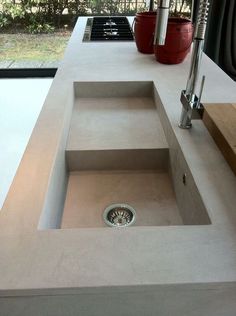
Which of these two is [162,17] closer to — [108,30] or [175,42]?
[175,42]

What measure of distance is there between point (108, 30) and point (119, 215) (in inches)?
68.6

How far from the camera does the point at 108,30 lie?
89.8 inches

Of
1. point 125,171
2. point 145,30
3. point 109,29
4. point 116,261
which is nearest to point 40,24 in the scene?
point 109,29

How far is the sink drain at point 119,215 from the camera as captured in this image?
935 millimetres

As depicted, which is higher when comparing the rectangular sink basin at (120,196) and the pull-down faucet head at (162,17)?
the pull-down faucet head at (162,17)

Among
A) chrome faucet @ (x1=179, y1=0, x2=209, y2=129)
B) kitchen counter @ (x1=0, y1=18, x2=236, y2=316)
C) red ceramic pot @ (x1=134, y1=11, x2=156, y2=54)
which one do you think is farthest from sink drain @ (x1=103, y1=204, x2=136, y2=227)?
red ceramic pot @ (x1=134, y1=11, x2=156, y2=54)

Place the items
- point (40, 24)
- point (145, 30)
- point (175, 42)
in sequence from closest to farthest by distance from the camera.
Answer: point (175, 42) → point (145, 30) → point (40, 24)

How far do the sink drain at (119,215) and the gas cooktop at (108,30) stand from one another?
142 cm

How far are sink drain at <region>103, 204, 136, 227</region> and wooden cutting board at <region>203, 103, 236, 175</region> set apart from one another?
34 cm

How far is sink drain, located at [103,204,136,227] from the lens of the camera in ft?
3.07

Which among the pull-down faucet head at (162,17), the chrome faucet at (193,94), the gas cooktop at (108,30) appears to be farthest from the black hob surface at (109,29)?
the pull-down faucet head at (162,17)

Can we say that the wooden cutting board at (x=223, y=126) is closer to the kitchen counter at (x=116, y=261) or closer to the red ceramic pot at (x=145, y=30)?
the kitchen counter at (x=116, y=261)

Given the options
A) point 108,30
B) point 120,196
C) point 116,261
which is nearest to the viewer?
point 116,261

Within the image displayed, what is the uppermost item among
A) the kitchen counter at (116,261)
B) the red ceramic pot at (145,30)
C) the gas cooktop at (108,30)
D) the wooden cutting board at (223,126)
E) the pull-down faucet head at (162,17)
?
the pull-down faucet head at (162,17)
